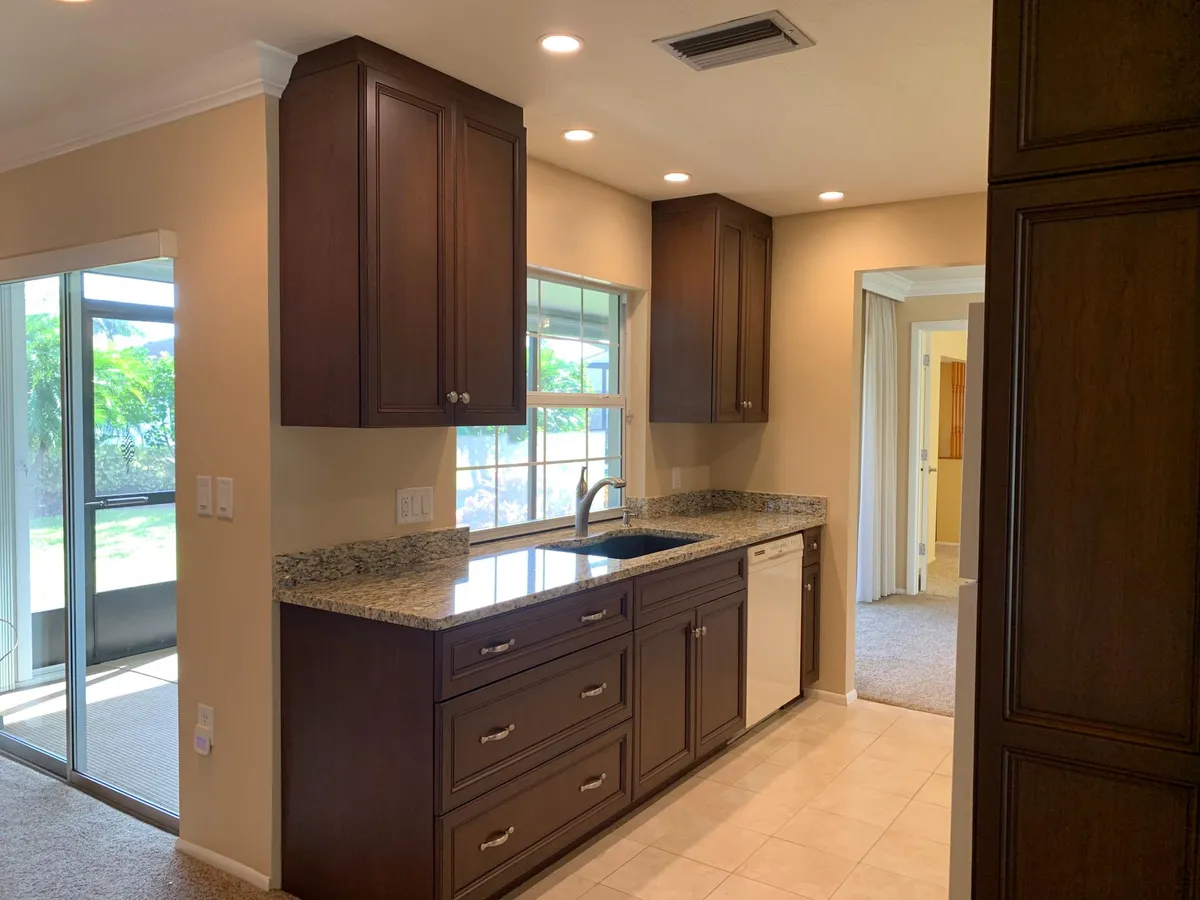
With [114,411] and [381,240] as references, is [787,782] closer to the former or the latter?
[381,240]

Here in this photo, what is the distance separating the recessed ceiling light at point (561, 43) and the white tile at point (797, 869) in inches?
100

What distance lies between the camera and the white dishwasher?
12.6 ft

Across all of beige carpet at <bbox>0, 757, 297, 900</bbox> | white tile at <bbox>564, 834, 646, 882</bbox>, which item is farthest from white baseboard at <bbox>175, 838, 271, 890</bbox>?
white tile at <bbox>564, 834, 646, 882</bbox>

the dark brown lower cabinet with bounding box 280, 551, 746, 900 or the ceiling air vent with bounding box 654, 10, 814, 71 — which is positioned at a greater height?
the ceiling air vent with bounding box 654, 10, 814, 71

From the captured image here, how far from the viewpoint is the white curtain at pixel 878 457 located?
6.41 metres

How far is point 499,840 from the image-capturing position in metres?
2.46

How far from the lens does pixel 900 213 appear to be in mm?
4203

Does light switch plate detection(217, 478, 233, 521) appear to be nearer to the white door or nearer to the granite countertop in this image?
the granite countertop

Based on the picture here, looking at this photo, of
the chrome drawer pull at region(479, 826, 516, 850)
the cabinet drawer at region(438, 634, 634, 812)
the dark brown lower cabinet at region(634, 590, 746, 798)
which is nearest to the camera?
the cabinet drawer at region(438, 634, 634, 812)

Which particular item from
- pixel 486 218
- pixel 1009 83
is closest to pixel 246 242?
pixel 486 218

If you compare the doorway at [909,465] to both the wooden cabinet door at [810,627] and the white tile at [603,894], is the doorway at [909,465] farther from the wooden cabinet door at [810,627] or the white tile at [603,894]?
the white tile at [603,894]

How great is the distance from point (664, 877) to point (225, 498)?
1793mm

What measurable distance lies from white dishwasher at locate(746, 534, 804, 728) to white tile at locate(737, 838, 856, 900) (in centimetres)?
94

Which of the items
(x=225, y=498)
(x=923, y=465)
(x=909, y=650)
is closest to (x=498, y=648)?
(x=225, y=498)
